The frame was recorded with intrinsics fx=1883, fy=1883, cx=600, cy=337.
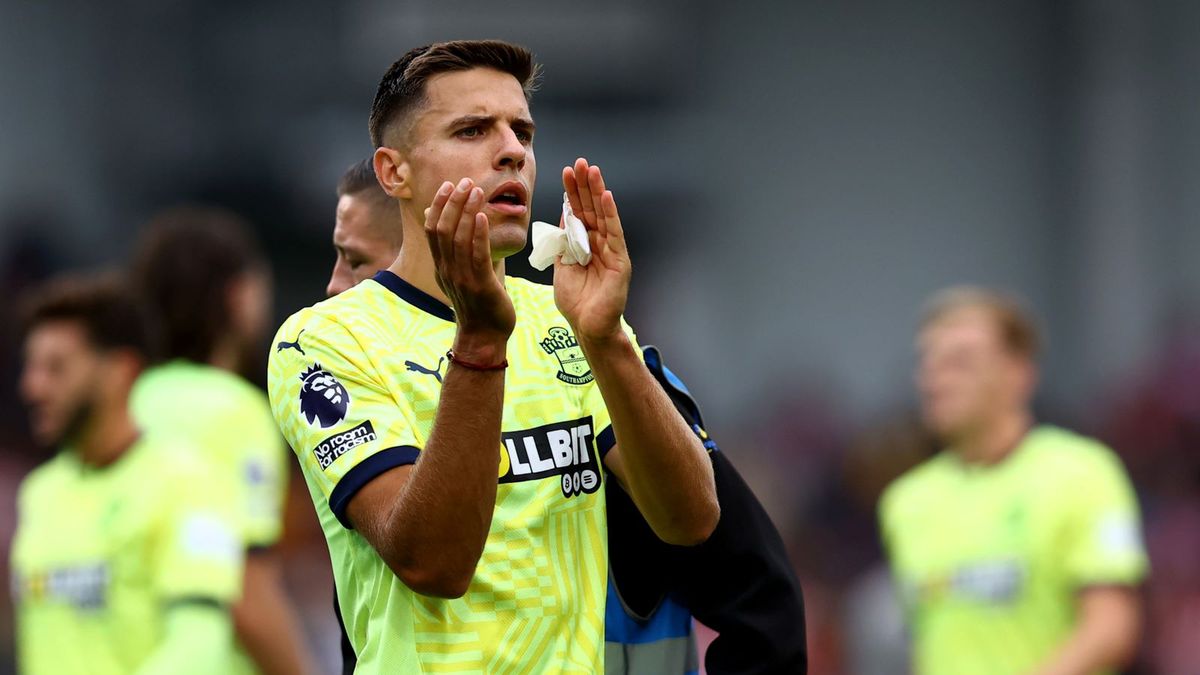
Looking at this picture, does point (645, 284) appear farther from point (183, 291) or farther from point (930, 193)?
point (183, 291)

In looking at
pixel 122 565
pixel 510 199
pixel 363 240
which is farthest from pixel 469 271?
pixel 122 565

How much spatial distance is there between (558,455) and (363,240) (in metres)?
1.06

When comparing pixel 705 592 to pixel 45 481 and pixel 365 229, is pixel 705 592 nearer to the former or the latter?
pixel 365 229

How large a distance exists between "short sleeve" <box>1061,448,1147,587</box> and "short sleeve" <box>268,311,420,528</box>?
3832 millimetres

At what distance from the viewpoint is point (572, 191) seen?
3387 mm

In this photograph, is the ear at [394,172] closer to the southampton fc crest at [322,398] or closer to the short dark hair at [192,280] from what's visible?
the southampton fc crest at [322,398]

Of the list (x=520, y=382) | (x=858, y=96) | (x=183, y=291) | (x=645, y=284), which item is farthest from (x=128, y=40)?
(x=520, y=382)

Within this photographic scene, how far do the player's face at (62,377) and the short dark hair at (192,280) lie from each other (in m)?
0.60

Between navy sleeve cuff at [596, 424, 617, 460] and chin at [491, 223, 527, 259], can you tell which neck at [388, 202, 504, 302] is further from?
navy sleeve cuff at [596, 424, 617, 460]

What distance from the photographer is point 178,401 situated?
6.46m

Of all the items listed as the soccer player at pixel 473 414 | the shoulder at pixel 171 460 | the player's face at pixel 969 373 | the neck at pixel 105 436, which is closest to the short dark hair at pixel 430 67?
the soccer player at pixel 473 414

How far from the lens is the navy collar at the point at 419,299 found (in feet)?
12.0

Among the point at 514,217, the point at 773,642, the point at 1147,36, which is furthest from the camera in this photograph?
the point at 1147,36

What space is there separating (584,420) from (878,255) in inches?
594
